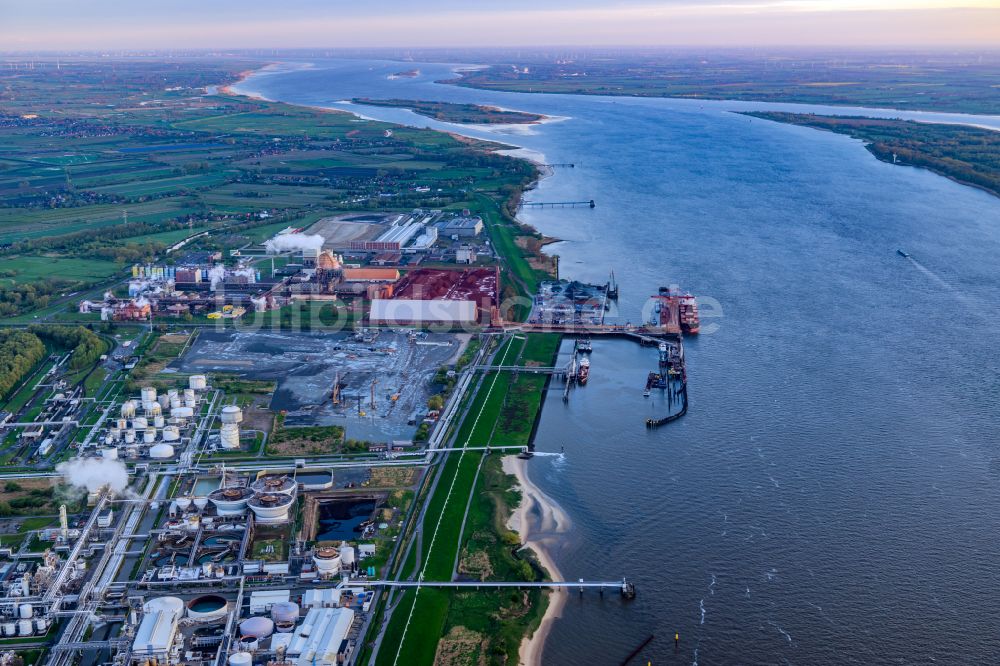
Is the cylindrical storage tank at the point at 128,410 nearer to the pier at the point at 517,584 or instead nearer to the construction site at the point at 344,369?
the construction site at the point at 344,369

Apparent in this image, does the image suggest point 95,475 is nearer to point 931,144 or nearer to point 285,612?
point 285,612

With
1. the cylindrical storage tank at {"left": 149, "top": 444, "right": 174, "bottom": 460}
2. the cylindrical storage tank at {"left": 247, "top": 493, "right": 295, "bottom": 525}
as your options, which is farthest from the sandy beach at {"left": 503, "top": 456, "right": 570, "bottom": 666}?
the cylindrical storage tank at {"left": 149, "top": 444, "right": 174, "bottom": 460}

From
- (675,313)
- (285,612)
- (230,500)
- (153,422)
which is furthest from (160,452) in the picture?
(675,313)

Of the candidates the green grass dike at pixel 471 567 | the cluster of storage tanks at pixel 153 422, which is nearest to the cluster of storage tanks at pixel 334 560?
the green grass dike at pixel 471 567

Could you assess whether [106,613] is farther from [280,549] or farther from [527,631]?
[527,631]

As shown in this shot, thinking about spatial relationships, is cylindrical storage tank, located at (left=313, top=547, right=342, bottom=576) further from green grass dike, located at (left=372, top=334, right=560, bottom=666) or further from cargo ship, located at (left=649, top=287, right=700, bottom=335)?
cargo ship, located at (left=649, top=287, right=700, bottom=335)

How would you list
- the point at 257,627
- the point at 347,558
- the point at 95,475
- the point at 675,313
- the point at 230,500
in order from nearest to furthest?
the point at 257,627 < the point at 347,558 < the point at 230,500 < the point at 95,475 < the point at 675,313

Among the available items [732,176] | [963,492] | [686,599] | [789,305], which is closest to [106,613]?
[686,599]
